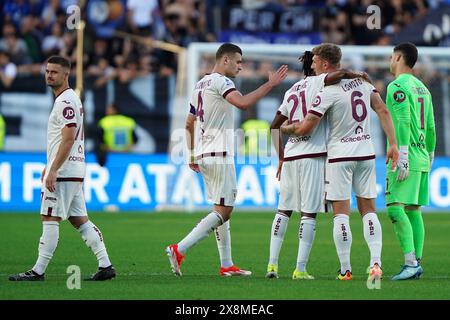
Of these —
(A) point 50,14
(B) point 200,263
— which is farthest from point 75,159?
(A) point 50,14

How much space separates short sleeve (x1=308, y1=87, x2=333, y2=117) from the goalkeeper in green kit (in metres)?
0.81

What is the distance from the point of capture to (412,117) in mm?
11625

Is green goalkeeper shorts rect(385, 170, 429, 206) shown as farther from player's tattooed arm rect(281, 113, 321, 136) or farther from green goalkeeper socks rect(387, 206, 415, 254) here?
player's tattooed arm rect(281, 113, 321, 136)

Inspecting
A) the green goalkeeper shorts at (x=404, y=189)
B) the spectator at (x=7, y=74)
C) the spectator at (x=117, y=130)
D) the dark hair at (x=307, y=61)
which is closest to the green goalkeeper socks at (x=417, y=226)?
the green goalkeeper shorts at (x=404, y=189)

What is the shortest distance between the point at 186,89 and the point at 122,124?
1.58 metres

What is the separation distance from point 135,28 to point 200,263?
16040 mm

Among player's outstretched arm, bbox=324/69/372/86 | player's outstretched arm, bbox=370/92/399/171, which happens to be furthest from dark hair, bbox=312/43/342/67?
player's outstretched arm, bbox=370/92/399/171

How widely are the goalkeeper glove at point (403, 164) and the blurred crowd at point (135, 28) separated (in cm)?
1520

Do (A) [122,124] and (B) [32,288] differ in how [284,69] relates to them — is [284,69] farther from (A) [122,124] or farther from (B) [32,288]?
(A) [122,124]

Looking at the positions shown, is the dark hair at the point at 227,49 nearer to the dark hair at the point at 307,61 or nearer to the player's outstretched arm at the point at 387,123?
the dark hair at the point at 307,61

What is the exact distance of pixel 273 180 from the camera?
23.6m

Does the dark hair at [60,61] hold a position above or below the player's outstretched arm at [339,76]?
above

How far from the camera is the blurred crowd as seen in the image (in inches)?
1068

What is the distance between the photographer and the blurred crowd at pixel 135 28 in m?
27.1
